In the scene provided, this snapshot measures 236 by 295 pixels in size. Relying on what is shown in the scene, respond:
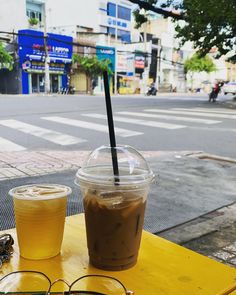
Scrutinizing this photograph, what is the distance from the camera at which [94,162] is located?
1.32 m

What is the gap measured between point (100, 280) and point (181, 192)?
10.9 ft

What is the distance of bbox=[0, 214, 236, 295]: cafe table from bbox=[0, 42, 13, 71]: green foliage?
32485 mm

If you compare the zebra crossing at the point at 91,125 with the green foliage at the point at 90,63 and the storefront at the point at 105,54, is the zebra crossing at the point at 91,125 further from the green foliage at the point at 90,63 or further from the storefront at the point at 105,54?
the storefront at the point at 105,54

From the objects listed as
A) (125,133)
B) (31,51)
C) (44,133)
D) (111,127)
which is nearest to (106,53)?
(31,51)

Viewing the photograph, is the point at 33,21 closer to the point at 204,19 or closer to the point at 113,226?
the point at 204,19

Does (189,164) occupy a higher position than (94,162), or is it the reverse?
(94,162)

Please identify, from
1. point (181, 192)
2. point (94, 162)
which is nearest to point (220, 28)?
point (181, 192)

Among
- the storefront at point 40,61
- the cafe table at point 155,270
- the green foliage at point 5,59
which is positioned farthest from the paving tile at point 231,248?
the storefront at point 40,61

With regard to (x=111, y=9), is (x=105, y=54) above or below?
below

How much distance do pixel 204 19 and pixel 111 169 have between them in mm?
12135

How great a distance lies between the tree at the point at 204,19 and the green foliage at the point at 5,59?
19.0 meters

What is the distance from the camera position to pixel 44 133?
879cm

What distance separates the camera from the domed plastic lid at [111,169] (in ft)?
3.87

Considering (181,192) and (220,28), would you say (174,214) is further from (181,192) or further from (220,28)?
(220,28)
